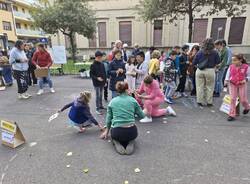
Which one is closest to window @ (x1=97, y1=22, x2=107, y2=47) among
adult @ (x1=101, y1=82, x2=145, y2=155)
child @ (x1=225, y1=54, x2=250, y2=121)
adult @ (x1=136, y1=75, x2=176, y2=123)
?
adult @ (x1=136, y1=75, x2=176, y2=123)

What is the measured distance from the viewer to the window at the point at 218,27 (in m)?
18.7

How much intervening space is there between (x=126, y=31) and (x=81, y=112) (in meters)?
18.5

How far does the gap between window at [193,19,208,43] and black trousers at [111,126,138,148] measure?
1867 centimetres

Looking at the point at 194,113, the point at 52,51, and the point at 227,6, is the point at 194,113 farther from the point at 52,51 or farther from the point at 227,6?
the point at 227,6

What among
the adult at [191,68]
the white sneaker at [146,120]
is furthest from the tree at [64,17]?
the white sneaker at [146,120]

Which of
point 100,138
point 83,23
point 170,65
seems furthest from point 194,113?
point 83,23

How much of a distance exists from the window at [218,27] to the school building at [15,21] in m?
22.5

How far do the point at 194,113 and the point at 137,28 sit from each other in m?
17.1

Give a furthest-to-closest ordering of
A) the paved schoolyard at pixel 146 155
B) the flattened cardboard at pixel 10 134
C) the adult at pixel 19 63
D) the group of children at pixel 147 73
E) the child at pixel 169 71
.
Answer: the adult at pixel 19 63
the child at pixel 169 71
the group of children at pixel 147 73
the flattened cardboard at pixel 10 134
the paved schoolyard at pixel 146 155

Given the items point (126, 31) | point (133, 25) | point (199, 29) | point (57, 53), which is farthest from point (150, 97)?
point (126, 31)

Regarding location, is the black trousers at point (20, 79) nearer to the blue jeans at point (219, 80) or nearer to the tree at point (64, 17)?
the blue jeans at point (219, 80)

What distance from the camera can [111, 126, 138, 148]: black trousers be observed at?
10.6ft

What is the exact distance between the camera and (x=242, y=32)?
732 inches

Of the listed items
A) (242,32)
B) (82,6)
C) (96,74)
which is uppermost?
(82,6)
